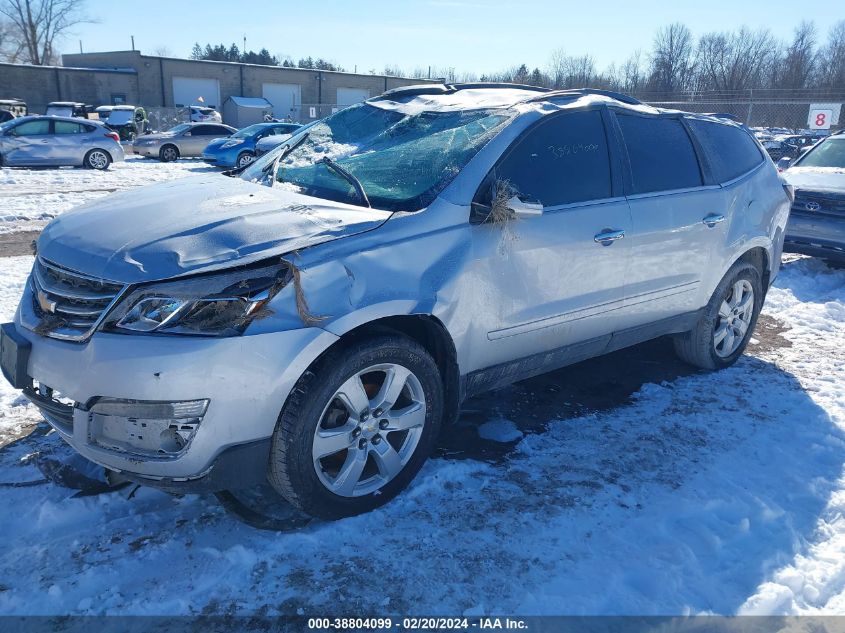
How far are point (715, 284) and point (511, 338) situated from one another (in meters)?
2.09

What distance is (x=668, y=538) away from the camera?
3004 mm

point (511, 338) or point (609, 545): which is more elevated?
point (511, 338)

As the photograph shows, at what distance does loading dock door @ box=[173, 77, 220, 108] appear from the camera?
54.4m

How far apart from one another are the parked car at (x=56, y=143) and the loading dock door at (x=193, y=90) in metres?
38.6

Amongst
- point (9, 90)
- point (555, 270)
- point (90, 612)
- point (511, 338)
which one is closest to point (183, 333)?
point (90, 612)

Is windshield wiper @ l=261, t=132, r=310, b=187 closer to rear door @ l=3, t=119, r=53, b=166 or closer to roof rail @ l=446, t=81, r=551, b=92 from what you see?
roof rail @ l=446, t=81, r=551, b=92

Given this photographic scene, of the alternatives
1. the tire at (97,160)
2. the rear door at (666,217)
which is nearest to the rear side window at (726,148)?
the rear door at (666,217)

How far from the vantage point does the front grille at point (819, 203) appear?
26.1ft

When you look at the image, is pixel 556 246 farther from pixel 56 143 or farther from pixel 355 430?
pixel 56 143

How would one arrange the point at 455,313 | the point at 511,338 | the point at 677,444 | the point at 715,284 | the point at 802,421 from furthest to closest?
the point at 715,284, the point at 802,421, the point at 677,444, the point at 511,338, the point at 455,313

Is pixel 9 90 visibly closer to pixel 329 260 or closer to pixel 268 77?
pixel 268 77

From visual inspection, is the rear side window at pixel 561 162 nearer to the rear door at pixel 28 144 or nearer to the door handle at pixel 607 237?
the door handle at pixel 607 237

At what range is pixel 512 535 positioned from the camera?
299cm

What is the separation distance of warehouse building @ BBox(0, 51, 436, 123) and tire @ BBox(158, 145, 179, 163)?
21.1 m
